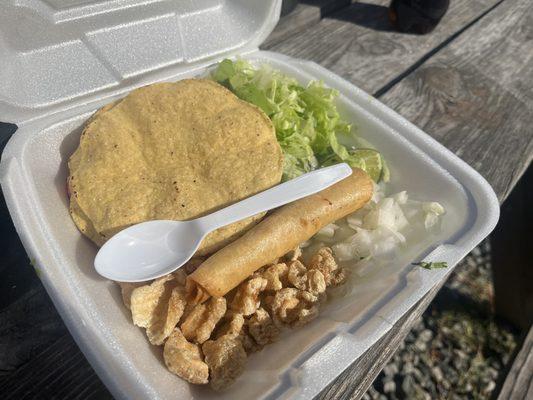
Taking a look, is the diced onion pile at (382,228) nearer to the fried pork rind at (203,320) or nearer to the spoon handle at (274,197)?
the spoon handle at (274,197)

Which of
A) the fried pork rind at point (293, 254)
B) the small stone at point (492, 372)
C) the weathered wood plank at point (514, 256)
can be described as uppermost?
the fried pork rind at point (293, 254)

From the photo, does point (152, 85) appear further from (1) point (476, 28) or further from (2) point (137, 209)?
(1) point (476, 28)

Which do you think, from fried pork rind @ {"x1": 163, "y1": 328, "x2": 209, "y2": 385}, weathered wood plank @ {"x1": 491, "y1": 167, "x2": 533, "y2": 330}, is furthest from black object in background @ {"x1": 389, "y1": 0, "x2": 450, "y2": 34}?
fried pork rind @ {"x1": 163, "y1": 328, "x2": 209, "y2": 385}

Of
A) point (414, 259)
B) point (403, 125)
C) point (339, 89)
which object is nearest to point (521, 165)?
point (403, 125)

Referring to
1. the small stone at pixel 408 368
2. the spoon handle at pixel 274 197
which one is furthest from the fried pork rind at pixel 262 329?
the small stone at pixel 408 368

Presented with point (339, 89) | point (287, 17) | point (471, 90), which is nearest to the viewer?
point (339, 89)

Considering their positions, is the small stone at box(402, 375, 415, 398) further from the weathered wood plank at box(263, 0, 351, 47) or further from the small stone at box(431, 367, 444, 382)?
the weathered wood plank at box(263, 0, 351, 47)
